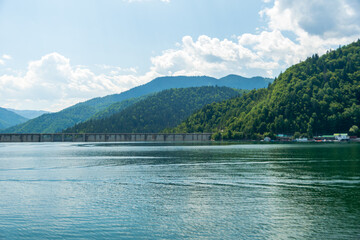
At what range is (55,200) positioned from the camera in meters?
46.4

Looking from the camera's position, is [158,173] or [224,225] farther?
[158,173]

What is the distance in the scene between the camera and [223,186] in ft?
181

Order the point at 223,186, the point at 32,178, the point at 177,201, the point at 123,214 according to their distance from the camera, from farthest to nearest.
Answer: the point at 32,178
the point at 223,186
the point at 177,201
the point at 123,214

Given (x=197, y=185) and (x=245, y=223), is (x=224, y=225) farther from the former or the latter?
(x=197, y=185)

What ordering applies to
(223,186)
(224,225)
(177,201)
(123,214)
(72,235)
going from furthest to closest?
(223,186) → (177,201) → (123,214) → (224,225) → (72,235)

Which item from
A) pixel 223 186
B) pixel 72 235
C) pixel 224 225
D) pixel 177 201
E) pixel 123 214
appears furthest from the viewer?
pixel 223 186

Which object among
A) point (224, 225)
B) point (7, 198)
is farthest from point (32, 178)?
point (224, 225)

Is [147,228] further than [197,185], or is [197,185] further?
[197,185]

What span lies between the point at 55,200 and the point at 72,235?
53.2 ft

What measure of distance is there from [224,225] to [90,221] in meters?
13.9

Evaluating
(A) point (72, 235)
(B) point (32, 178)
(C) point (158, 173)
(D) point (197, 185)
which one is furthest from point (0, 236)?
(C) point (158, 173)

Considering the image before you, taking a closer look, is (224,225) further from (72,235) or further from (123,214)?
(72,235)

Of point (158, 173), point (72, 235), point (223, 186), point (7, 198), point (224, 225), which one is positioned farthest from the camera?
point (158, 173)

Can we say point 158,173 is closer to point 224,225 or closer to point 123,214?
point 123,214
